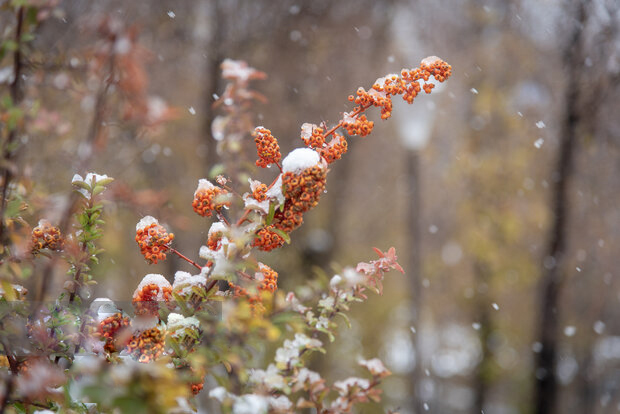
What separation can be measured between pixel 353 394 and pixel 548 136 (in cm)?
707

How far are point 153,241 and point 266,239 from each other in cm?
35

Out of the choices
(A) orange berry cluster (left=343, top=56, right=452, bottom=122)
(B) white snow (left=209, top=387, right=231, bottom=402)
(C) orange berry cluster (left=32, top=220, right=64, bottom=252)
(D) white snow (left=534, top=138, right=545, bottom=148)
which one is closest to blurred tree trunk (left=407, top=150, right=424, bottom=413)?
(D) white snow (left=534, top=138, right=545, bottom=148)

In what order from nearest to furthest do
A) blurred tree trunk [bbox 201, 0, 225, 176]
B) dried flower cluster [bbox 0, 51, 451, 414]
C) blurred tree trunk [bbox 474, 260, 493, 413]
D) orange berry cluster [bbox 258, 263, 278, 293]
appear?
1. dried flower cluster [bbox 0, 51, 451, 414]
2. orange berry cluster [bbox 258, 263, 278, 293]
3. blurred tree trunk [bbox 201, 0, 225, 176]
4. blurred tree trunk [bbox 474, 260, 493, 413]

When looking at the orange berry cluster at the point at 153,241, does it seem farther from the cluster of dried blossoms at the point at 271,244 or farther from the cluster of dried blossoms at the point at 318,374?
the cluster of dried blossoms at the point at 318,374

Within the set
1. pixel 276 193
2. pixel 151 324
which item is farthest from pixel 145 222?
pixel 276 193

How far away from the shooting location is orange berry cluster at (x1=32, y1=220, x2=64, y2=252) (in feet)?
4.86

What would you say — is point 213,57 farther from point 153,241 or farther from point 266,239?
point 266,239

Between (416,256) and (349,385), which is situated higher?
(416,256)

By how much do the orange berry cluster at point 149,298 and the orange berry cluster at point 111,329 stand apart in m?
0.06

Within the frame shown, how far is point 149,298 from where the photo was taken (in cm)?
149

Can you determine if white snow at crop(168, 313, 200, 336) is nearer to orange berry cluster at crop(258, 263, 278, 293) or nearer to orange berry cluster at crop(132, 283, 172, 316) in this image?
orange berry cluster at crop(132, 283, 172, 316)

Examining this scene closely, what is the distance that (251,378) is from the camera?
4.78 ft

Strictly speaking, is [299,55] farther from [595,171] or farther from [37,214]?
[37,214]

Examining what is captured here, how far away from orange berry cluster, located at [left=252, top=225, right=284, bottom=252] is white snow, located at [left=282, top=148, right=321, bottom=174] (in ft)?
0.60
